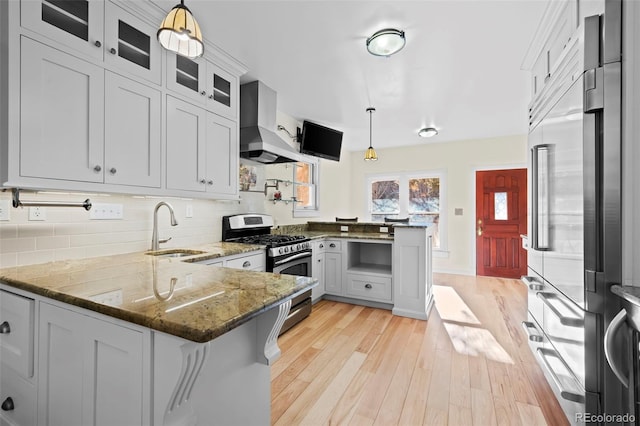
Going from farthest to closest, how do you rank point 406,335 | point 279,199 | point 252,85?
1. point 279,199
2. point 252,85
3. point 406,335

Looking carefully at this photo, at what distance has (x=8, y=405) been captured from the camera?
4.27 feet

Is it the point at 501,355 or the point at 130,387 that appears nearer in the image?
the point at 130,387

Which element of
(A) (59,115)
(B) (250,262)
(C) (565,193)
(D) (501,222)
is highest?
(A) (59,115)

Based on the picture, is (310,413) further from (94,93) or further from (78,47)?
(78,47)

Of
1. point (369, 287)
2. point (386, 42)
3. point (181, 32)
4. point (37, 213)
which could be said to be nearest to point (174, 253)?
point (37, 213)

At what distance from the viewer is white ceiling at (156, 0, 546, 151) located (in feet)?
6.27

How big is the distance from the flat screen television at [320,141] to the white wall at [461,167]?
2.13 m

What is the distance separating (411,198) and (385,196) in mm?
583

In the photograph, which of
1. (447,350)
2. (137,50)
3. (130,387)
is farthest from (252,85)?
(447,350)

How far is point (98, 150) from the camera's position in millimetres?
1608

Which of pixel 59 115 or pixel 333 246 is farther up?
pixel 59 115

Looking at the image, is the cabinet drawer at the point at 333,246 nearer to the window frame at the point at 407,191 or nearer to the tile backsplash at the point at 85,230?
the tile backsplash at the point at 85,230

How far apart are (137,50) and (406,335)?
3.15 metres

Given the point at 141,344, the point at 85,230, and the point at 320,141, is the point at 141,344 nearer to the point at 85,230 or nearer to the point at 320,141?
the point at 85,230
